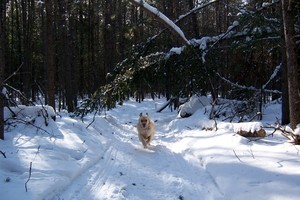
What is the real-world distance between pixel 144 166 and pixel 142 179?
44.9 inches

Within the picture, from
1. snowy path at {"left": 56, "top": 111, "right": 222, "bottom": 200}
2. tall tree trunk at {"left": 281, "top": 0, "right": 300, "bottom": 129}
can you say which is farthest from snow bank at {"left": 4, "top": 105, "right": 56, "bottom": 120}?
tall tree trunk at {"left": 281, "top": 0, "right": 300, "bottom": 129}

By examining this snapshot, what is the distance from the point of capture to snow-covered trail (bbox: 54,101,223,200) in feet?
18.9

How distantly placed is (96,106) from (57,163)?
6377mm

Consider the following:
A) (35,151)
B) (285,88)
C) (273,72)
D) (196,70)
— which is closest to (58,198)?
(35,151)

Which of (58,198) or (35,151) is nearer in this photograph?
(58,198)

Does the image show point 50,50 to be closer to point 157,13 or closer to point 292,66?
point 157,13

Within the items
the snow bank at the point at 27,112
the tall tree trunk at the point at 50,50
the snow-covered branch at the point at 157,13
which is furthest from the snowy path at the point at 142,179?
the tall tree trunk at the point at 50,50

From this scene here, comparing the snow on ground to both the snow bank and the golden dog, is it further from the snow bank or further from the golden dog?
the golden dog

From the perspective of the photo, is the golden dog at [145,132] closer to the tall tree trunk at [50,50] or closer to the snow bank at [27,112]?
the snow bank at [27,112]

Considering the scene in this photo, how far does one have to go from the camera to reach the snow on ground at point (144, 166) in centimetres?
545

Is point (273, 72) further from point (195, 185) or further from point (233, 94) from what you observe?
point (195, 185)

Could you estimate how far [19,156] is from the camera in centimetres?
676

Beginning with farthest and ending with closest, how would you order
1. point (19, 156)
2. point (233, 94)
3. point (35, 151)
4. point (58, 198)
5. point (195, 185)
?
point (233, 94)
point (35, 151)
point (19, 156)
point (195, 185)
point (58, 198)

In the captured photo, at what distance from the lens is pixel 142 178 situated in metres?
6.89
